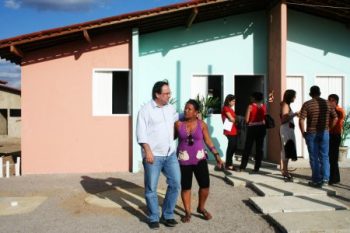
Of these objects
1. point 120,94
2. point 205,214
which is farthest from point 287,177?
point 120,94

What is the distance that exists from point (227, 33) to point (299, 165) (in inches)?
158

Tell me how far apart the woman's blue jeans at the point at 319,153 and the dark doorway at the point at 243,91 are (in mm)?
4042

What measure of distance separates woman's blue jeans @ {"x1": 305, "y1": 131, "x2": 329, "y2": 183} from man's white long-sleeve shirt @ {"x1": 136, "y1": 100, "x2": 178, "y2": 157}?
10.5ft

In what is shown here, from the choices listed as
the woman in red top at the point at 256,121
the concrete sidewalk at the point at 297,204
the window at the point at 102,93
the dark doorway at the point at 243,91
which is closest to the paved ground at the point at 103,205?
the concrete sidewalk at the point at 297,204

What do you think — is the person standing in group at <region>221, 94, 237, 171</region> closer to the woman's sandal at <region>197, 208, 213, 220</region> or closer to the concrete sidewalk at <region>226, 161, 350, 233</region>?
the concrete sidewalk at <region>226, 161, 350, 233</region>

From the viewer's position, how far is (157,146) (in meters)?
5.36

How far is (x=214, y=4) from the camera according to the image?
9.60 m

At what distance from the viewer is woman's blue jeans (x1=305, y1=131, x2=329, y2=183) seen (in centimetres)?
731

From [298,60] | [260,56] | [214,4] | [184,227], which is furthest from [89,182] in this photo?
[298,60]

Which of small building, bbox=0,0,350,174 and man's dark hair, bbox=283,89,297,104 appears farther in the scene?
small building, bbox=0,0,350,174

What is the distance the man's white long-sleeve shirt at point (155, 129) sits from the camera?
530 centimetres

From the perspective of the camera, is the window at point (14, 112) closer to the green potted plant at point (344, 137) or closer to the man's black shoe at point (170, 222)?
the green potted plant at point (344, 137)

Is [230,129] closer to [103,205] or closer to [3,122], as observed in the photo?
[103,205]

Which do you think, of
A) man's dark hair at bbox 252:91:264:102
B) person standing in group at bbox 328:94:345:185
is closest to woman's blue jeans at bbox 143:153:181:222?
man's dark hair at bbox 252:91:264:102
